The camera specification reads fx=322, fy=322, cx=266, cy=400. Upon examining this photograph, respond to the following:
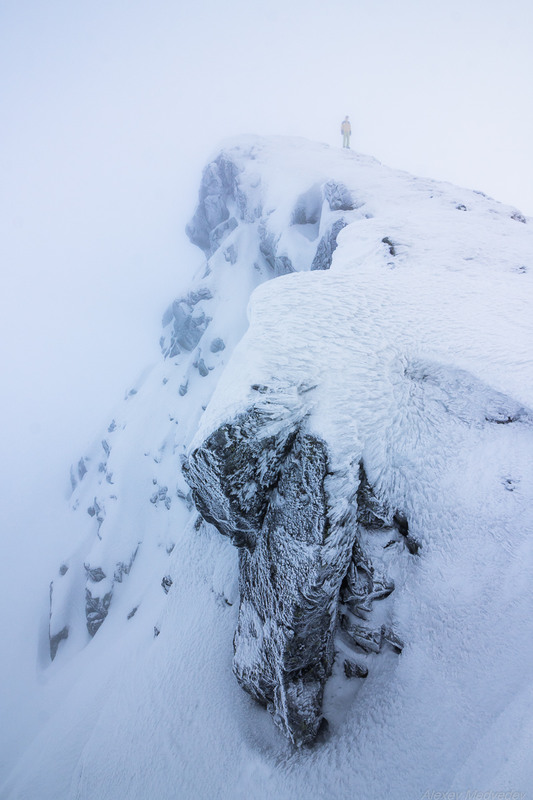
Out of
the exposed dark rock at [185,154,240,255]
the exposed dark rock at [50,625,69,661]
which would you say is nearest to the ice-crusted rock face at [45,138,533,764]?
the exposed dark rock at [50,625,69,661]

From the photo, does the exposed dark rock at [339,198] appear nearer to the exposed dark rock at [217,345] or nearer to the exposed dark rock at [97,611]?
the exposed dark rock at [217,345]

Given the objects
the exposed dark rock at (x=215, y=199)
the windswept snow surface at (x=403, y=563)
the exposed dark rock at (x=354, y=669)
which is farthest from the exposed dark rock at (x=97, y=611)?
the exposed dark rock at (x=215, y=199)

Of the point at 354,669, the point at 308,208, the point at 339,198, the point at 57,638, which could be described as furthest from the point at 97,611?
the point at 308,208

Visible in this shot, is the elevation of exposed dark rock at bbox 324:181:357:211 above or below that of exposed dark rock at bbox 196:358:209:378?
above

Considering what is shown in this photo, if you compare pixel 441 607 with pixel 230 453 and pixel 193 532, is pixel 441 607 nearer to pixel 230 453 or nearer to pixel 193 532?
pixel 230 453

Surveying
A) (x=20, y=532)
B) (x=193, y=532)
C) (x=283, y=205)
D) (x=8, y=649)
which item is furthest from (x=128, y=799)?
(x=20, y=532)

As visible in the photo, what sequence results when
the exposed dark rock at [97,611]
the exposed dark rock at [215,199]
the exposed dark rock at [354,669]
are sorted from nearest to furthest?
the exposed dark rock at [354,669] → the exposed dark rock at [97,611] → the exposed dark rock at [215,199]

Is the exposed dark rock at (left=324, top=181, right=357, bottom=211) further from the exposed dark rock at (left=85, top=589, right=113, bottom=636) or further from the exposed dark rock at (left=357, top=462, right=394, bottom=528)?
the exposed dark rock at (left=85, top=589, right=113, bottom=636)
